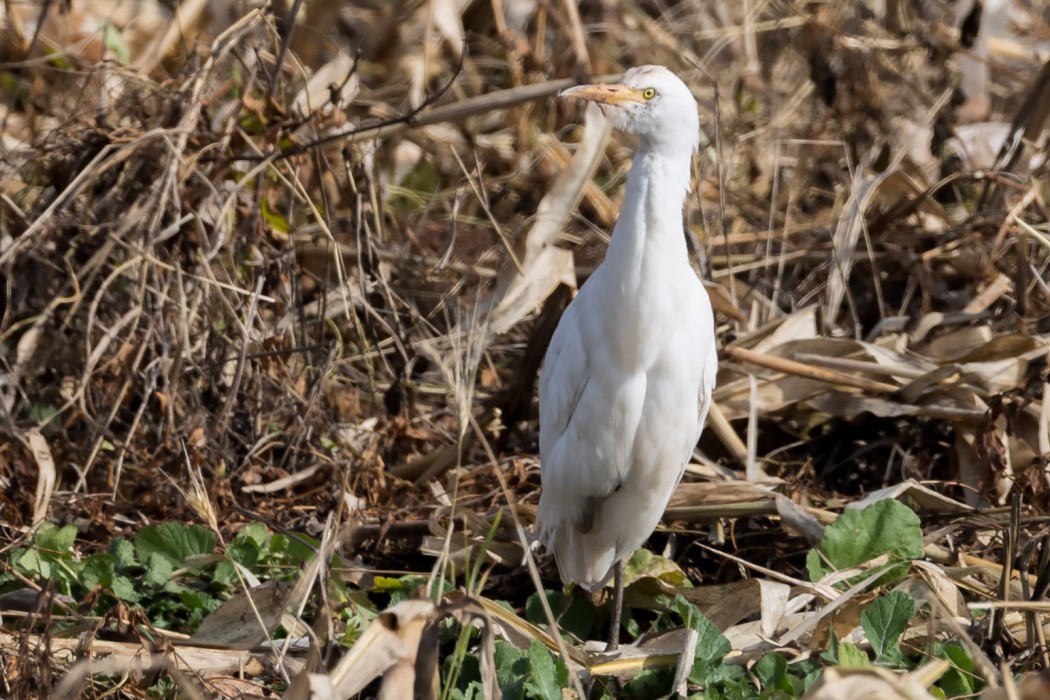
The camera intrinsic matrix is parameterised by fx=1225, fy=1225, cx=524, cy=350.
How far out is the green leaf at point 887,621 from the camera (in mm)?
2490

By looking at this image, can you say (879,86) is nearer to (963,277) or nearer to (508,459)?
(963,277)

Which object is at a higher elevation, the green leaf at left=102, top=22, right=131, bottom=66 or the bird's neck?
the green leaf at left=102, top=22, right=131, bottom=66

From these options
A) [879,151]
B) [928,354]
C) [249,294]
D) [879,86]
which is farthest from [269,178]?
[879,86]

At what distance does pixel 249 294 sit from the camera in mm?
3387

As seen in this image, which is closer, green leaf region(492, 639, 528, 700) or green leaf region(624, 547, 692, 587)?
green leaf region(492, 639, 528, 700)

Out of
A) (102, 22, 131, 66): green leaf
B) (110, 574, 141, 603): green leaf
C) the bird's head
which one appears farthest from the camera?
(102, 22, 131, 66): green leaf

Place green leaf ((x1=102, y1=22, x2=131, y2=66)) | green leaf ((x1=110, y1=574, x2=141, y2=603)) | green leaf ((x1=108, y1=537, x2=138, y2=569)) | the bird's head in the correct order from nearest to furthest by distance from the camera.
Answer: the bird's head, green leaf ((x1=110, y1=574, x2=141, y2=603)), green leaf ((x1=108, y1=537, x2=138, y2=569)), green leaf ((x1=102, y1=22, x2=131, y2=66))

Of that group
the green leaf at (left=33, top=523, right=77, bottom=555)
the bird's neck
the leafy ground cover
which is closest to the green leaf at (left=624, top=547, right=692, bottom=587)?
the leafy ground cover

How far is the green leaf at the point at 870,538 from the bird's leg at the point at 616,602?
460mm

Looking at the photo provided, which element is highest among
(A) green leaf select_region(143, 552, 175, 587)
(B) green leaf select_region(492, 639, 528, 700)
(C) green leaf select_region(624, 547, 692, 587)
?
(A) green leaf select_region(143, 552, 175, 587)

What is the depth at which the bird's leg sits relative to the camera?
116 inches

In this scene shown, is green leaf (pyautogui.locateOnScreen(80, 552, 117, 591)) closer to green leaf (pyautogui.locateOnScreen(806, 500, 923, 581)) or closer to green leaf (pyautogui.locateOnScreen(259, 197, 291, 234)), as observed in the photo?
green leaf (pyautogui.locateOnScreen(259, 197, 291, 234))

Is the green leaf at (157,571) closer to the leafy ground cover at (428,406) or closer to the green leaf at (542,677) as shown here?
the leafy ground cover at (428,406)

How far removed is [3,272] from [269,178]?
802mm
